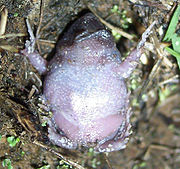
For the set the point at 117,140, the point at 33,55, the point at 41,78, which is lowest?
the point at 117,140

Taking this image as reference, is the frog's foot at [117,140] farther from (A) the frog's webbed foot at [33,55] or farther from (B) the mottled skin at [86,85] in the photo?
(A) the frog's webbed foot at [33,55]

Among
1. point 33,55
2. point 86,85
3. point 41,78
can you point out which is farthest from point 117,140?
point 33,55

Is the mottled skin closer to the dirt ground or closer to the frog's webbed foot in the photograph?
the frog's webbed foot

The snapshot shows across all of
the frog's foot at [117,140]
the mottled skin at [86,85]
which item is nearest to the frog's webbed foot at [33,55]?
the mottled skin at [86,85]

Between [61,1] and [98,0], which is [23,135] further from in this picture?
[98,0]

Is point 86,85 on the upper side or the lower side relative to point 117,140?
upper

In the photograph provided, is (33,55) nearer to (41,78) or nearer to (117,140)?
(41,78)

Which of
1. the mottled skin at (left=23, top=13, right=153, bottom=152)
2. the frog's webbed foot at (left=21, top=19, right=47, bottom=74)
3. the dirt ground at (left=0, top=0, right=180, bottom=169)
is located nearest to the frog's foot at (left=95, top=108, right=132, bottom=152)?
the mottled skin at (left=23, top=13, right=153, bottom=152)

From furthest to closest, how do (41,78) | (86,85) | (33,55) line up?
(41,78), (33,55), (86,85)
